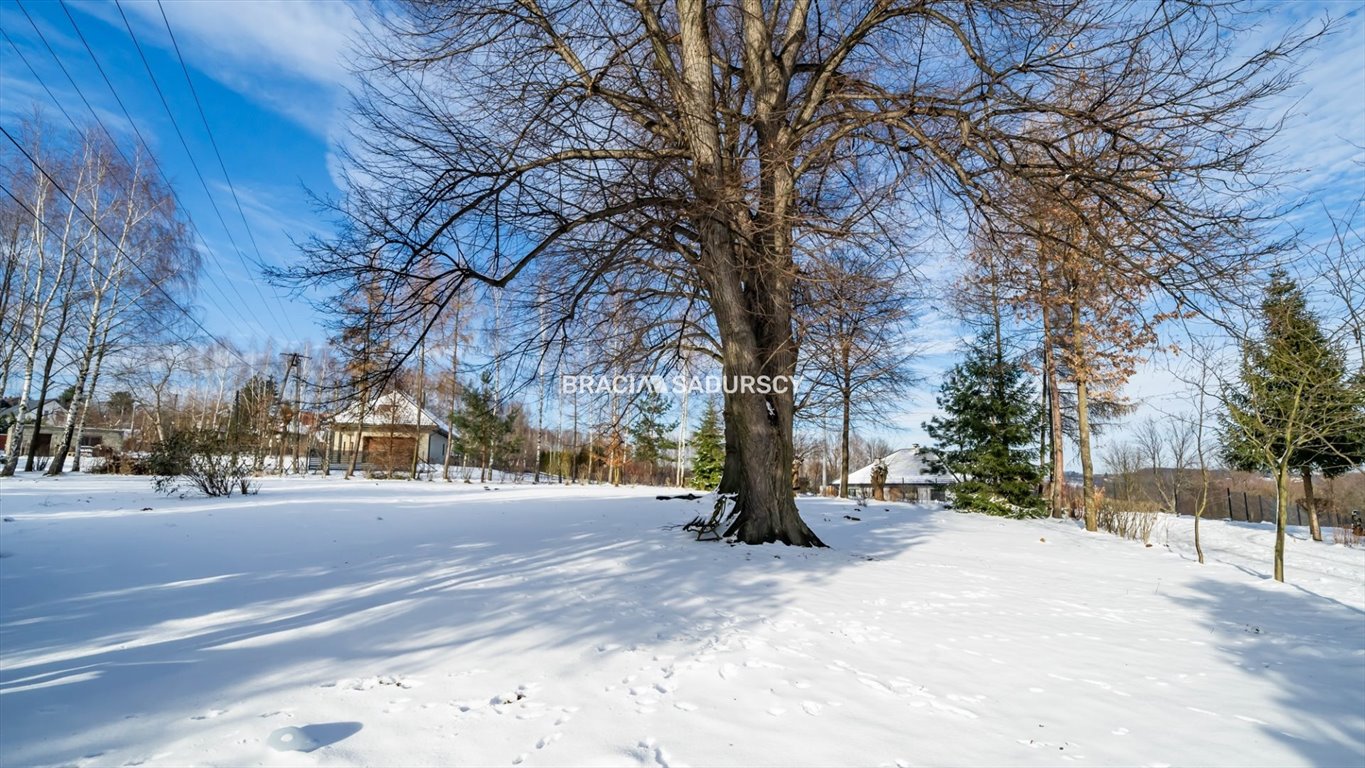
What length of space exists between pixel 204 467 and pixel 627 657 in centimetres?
1183

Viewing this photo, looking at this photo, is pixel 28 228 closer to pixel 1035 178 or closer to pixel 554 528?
pixel 554 528

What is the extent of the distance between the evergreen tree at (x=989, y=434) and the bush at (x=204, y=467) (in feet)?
60.0

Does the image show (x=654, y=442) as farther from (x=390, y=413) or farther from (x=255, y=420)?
(x=255, y=420)

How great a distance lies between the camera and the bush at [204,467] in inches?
443

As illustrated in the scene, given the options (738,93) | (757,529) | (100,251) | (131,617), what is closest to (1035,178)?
(738,93)

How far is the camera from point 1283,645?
431cm

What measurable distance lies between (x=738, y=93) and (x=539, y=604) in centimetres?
735

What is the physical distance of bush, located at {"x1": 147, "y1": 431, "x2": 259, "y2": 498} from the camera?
443 inches

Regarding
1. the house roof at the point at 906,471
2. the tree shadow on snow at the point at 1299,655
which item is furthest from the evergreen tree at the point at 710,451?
the tree shadow on snow at the point at 1299,655

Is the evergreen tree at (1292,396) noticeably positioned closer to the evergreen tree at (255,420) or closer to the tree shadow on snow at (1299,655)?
the tree shadow on snow at (1299,655)

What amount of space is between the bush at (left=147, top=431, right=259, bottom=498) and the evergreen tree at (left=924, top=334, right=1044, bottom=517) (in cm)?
1829

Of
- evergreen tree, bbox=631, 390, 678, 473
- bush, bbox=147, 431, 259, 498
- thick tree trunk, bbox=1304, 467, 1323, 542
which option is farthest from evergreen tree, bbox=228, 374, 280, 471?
thick tree trunk, bbox=1304, 467, 1323, 542

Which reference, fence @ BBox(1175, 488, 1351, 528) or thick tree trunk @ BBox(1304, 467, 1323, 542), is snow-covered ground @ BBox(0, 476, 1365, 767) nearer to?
thick tree trunk @ BBox(1304, 467, 1323, 542)

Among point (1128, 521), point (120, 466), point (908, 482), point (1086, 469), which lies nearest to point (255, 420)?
point (120, 466)
